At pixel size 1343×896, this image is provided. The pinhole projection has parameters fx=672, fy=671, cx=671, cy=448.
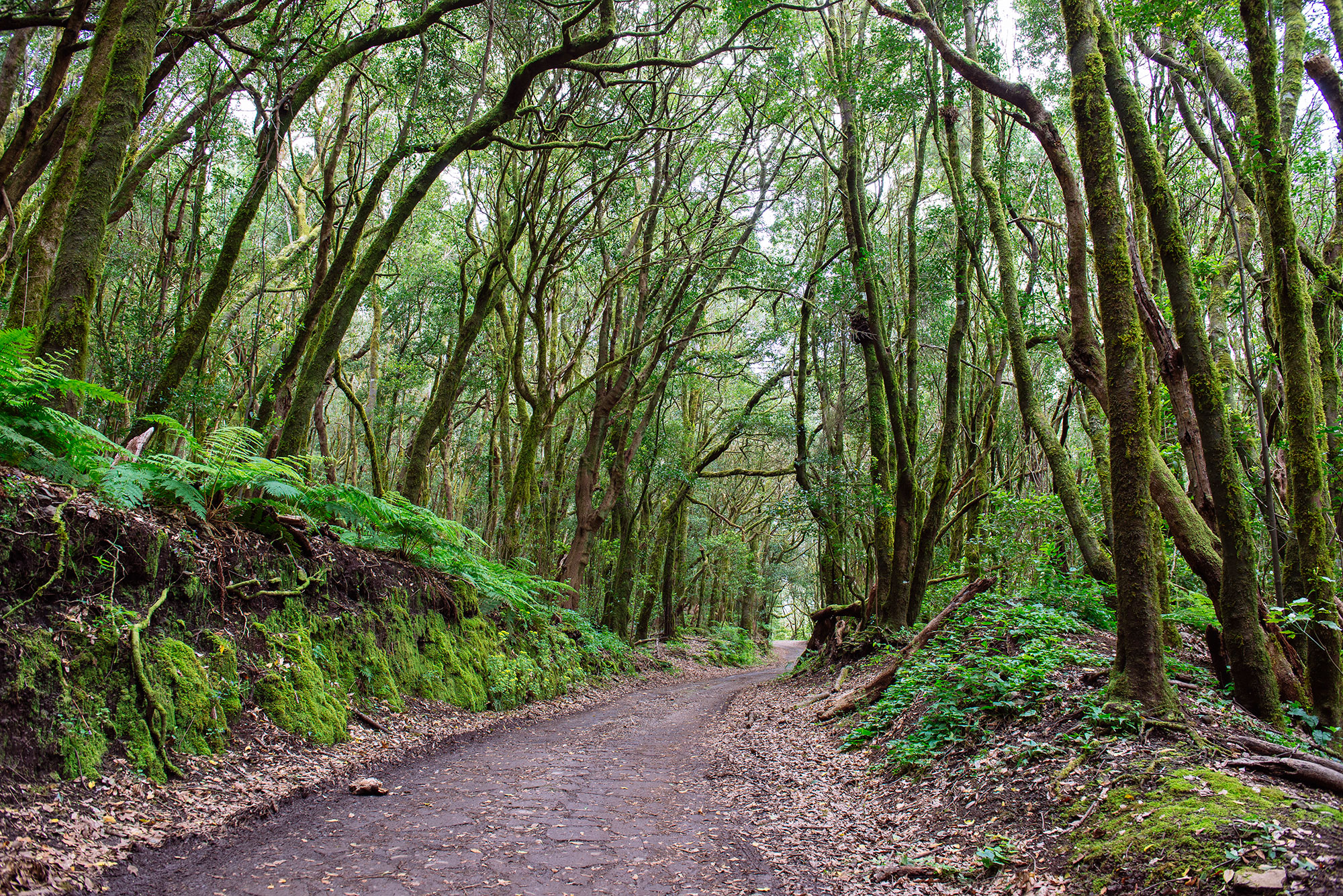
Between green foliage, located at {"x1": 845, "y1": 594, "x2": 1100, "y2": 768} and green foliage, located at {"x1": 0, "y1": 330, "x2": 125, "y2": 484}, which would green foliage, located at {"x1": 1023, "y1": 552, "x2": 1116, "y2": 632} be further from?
green foliage, located at {"x1": 0, "y1": 330, "x2": 125, "y2": 484}

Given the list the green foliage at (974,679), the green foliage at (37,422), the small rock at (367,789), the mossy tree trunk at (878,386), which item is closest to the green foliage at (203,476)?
the green foliage at (37,422)

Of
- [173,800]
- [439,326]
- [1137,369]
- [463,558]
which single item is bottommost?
[173,800]

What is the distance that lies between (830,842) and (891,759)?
160 cm

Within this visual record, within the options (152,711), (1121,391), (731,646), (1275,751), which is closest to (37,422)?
(152,711)

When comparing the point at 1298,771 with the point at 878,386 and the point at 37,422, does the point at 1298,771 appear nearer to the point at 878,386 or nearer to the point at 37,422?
the point at 37,422

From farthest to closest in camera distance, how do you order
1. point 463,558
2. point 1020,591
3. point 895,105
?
point 895,105 < point 1020,591 < point 463,558

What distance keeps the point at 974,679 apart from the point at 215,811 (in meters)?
5.50

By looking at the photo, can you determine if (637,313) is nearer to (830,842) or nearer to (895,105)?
(895,105)

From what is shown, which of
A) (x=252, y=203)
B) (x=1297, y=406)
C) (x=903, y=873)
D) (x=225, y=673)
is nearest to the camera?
(x=903, y=873)

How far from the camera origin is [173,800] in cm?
364

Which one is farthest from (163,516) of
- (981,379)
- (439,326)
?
(981,379)

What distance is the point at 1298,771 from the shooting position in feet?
10.9

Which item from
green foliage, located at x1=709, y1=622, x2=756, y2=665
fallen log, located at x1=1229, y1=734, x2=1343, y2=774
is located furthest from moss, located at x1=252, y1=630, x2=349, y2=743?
green foliage, located at x1=709, y1=622, x2=756, y2=665

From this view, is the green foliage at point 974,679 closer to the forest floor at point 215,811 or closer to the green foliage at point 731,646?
the forest floor at point 215,811
